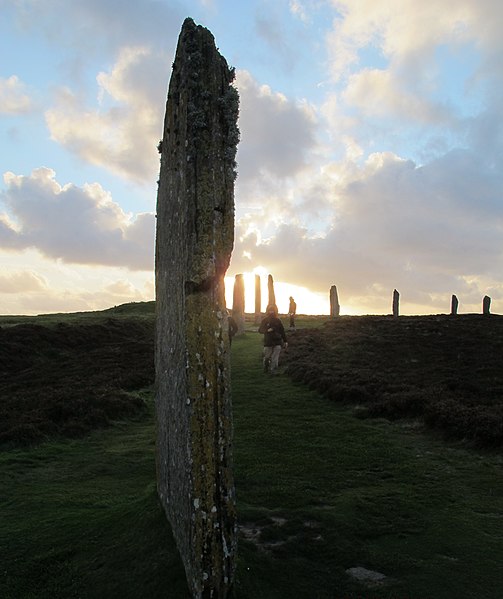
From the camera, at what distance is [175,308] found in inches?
240

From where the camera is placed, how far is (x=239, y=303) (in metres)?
35.3

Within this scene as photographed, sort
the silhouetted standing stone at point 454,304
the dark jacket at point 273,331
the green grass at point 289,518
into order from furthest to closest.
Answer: the silhouetted standing stone at point 454,304 < the dark jacket at point 273,331 < the green grass at point 289,518

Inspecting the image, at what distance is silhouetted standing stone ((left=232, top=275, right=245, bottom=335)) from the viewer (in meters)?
34.7

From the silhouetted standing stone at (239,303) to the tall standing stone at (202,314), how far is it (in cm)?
2837

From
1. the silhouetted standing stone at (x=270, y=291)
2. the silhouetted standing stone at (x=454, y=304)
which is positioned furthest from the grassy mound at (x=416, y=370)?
the silhouetted standing stone at (x=454, y=304)

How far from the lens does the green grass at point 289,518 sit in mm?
5754

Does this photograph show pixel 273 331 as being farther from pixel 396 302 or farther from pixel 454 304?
pixel 454 304

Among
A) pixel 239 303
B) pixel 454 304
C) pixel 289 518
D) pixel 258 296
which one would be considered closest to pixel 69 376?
pixel 289 518

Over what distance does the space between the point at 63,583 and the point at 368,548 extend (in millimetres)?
3516

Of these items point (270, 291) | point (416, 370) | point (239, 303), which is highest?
point (270, 291)

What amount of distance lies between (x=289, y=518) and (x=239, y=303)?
92.5 ft

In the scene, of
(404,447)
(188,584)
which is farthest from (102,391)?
(188,584)

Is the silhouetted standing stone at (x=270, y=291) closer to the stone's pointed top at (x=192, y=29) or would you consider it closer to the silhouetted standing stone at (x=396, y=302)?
the silhouetted standing stone at (x=396, y=302)

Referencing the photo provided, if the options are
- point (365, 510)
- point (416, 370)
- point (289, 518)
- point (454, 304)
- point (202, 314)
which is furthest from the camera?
point (454, 304)
